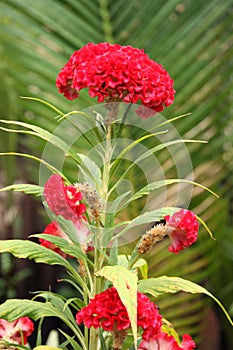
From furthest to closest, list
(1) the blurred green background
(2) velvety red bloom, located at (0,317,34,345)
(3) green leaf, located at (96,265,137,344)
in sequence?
(1) the blurred green background, (2) velvety red bloom, located at (0,317,34,345), (3) green leaf, located at (96,265,137,344)

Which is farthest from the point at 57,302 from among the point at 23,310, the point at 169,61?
the point at 169,61

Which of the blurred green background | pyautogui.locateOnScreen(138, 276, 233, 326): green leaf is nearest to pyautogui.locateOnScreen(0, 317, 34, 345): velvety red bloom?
pyautogui.locateOnScreen(138, 276, 233, 326): green leaf

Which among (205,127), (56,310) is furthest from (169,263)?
(56,310)

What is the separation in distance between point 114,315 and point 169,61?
138cm

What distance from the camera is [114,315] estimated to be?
27.8 inches

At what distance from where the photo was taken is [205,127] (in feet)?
6.67

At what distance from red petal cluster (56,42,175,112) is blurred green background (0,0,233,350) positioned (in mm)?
1140

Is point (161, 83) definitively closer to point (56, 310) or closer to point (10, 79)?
point (56, 310)

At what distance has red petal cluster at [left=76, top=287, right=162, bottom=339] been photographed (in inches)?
27.7

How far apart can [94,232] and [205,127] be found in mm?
1289

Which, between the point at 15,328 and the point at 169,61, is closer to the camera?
the point at 15,328

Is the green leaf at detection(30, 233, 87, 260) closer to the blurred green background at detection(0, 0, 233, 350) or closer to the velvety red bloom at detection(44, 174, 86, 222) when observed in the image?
the velvety red bloom at detection(44, 174, 86, 222)

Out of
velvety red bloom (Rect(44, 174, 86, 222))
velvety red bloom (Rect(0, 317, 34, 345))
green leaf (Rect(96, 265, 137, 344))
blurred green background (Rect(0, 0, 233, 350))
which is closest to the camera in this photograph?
green leaf (Rect(96, 265, 137, 344))

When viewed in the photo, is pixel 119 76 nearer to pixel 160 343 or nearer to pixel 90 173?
pixel 90 173
